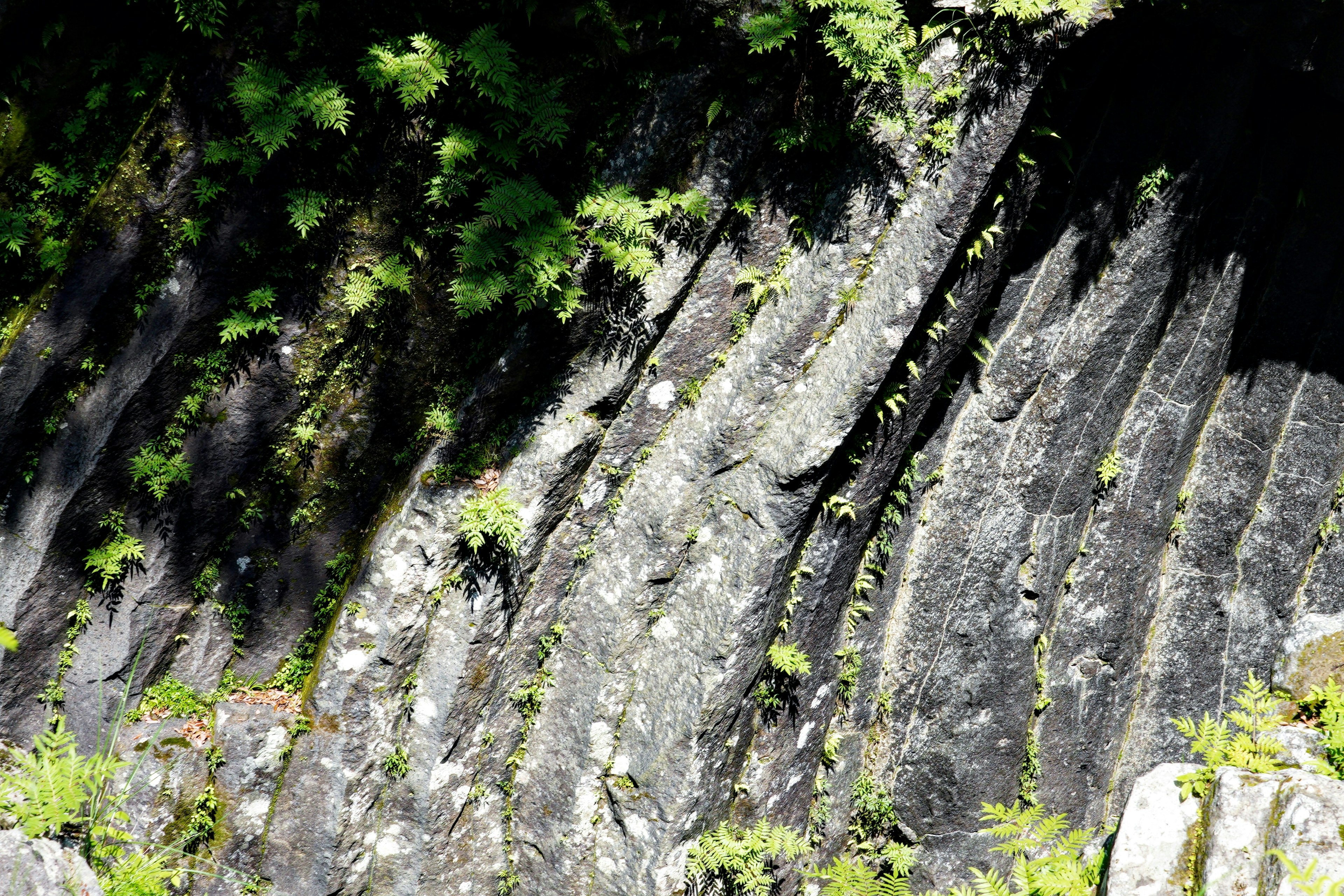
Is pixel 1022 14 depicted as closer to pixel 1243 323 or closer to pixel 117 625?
pixel 1243 323

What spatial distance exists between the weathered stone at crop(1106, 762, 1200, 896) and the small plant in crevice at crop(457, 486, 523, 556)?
4.79m

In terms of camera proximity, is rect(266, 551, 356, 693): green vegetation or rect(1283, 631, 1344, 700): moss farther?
rect(266, 551, 356, 693): green vegetation

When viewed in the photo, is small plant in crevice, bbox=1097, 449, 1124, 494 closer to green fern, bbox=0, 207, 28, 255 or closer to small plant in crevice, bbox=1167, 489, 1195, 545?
small plant in crevice, bbox=1167, 489, 1195, 545

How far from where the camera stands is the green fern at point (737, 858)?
6273mm

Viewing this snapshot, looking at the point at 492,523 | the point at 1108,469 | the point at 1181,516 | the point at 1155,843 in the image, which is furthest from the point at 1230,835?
the point at 492,523

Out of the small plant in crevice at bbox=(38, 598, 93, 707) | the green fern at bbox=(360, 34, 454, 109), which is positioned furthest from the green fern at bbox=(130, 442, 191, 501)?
the green fern at bbox=(360, 34, 454, 109)

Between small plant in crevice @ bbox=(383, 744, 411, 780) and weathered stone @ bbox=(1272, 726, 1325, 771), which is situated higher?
weathered stone @ bbox=(1272, 726, 1325, 771)

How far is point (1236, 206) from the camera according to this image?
24.5 ft

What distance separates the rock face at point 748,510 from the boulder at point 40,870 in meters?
1.44

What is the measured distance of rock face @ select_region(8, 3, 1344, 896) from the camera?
6.24m

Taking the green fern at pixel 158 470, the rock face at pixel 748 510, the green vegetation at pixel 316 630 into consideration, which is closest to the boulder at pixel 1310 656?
the rock face at pixel 748 510

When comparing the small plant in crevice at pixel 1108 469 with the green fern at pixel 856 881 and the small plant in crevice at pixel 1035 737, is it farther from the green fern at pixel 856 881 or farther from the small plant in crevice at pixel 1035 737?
the green fern at pixel 856 881

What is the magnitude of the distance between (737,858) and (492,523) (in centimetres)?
349

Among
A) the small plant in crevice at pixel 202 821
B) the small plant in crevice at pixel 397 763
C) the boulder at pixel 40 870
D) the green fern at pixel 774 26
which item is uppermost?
the green fern at pixel 774 26
